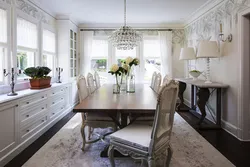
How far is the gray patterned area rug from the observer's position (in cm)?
245

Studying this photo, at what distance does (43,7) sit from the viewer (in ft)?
14.7

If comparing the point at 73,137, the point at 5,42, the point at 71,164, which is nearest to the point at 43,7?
the point at 5,42

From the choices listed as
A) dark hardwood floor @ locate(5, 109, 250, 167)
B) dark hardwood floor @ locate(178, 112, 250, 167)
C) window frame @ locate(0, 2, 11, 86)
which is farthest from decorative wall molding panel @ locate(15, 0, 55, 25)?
dark hardwood floor @ locate(178, 112, 250, 167)

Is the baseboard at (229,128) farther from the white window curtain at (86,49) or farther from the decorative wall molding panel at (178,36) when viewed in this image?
the white window curtain at (86,49)

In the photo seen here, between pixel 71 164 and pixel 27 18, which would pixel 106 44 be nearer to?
pixel 27 18

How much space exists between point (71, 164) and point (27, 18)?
2.84 metres

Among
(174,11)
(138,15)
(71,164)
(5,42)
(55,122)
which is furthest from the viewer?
(138,15)

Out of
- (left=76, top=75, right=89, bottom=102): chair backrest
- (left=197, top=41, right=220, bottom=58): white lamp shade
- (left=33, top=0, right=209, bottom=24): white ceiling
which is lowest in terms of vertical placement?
(left=76, top=75, right=89, bottom=102): chair backrest

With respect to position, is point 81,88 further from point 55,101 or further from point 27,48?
point 27,48

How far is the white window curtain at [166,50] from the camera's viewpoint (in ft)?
21.4

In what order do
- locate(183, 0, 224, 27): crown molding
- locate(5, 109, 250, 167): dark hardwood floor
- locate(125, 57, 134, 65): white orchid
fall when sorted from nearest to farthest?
locate(5, 109, 250, 167): dark hardwood floor
locate(125, 57, 134, 65): white orchid
locate(183, 0, 224, 27): crown molding

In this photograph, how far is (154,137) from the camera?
70.2 inches

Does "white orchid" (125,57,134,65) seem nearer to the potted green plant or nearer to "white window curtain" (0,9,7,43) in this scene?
the potted green plant

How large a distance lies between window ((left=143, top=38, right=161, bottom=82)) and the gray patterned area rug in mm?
3501
